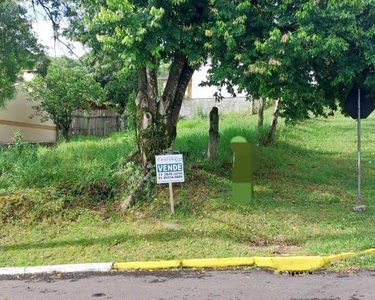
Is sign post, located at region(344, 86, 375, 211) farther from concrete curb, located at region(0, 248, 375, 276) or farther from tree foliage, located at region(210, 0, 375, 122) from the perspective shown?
concrete curb, located at region(0, 248, 375, 276)

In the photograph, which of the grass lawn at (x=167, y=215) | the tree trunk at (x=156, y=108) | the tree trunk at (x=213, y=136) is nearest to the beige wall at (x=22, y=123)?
the grass lawn at (x=167, y=215)

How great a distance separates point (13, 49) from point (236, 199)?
7.68 meters

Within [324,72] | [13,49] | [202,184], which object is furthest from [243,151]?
[13,49]

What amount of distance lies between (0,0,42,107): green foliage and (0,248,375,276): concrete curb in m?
7.13

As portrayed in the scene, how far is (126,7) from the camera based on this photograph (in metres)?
5.93

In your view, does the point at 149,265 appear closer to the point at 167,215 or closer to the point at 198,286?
the point at 198,286

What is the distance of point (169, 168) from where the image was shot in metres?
6.88

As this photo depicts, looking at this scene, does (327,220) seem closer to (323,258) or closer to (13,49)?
(323,258)

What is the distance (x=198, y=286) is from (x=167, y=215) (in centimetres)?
239

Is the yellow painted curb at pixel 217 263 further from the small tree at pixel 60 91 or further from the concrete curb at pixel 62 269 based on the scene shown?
the small tree at pixel 60 91

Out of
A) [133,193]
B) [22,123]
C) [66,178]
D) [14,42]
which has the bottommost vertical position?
[133,193]

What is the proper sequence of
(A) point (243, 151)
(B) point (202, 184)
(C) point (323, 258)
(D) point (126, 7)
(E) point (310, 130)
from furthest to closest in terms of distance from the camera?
(E) point (310, 130)
(A) point (243, 151)
(B) point (202, 184)
(D) point (126, 7)
(C) point (323, 258)

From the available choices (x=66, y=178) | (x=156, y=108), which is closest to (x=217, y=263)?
(x=156, y=108)

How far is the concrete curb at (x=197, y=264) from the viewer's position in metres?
5.25
